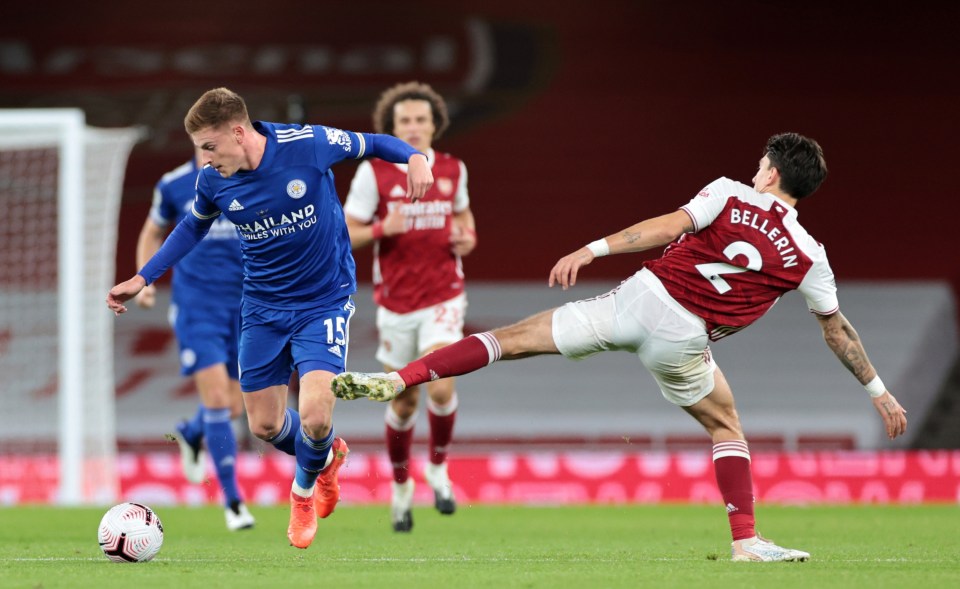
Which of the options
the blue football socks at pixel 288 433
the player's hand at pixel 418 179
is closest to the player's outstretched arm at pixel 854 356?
the player's hand at pixel 418 179

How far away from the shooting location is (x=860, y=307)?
18.9 m

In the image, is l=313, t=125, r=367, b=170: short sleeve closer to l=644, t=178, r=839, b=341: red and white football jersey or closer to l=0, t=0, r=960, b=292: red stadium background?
l=644, t=178, r=839, b=341: red and white football jersey

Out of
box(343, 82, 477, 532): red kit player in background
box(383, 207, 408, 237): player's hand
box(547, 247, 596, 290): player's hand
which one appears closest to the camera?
box(547, 247, 596, 290): player's hand

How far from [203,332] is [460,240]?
172 cm

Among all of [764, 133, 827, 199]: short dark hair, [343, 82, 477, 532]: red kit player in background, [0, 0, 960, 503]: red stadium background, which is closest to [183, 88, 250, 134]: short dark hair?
[764, 133, 827, 199]: short dark hair

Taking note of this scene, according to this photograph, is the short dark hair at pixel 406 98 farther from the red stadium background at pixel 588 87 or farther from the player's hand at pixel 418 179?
the red stadium background at pixel 588 87

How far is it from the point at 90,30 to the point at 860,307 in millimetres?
10793

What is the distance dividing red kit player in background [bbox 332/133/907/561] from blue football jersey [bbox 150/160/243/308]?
337cm

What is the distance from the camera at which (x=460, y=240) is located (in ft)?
28.5

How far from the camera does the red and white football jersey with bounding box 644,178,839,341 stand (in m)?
5.75

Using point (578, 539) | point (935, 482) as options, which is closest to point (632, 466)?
point (935, 482)

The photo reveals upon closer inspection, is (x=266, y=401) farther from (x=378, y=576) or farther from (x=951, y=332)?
(x=951, y=332)

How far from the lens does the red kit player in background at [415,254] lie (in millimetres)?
8602

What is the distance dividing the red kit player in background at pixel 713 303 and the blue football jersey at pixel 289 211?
0.86 metres
